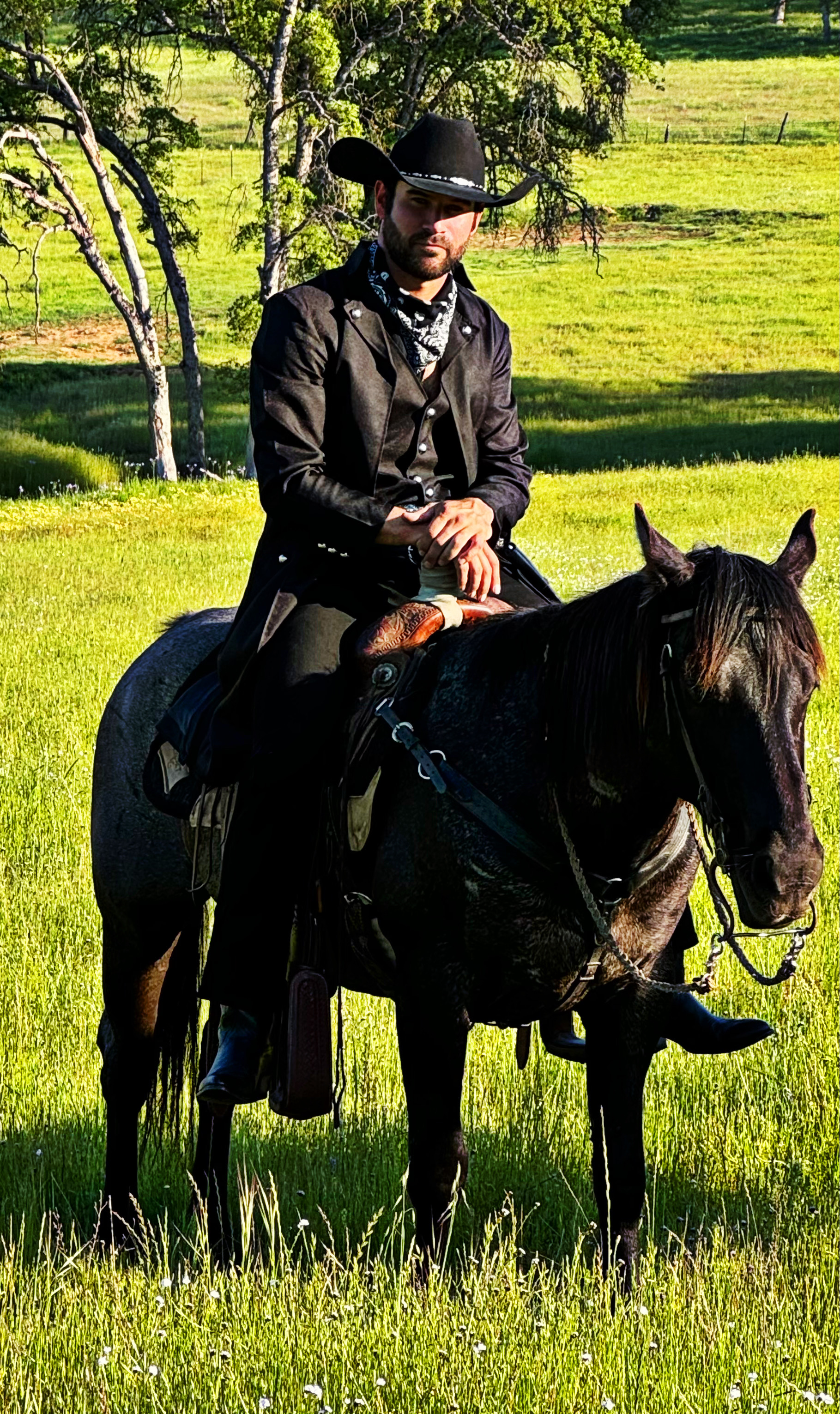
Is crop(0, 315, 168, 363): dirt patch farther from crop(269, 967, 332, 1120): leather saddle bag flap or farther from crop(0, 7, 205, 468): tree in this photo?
crop(269, 967, 332, 1120): leather saddle bag flap

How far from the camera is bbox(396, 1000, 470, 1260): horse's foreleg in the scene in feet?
15.4

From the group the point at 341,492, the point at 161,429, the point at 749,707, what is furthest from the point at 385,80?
the point at 749,707

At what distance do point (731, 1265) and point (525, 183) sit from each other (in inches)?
131

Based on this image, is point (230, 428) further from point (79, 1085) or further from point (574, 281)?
point (79, 1085)

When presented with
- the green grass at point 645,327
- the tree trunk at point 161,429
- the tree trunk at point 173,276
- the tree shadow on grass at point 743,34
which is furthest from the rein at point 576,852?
the tree shadow on grass at point 743,34

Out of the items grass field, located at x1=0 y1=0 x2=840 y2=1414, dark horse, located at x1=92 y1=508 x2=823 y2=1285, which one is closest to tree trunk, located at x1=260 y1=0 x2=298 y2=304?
grass field, located at x1=0 y1=0 x2=840 y2=1414

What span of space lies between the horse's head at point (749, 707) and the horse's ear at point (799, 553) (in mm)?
54

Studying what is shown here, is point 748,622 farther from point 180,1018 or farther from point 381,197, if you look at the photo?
point 180,1018

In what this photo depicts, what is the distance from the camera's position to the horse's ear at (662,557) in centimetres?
404

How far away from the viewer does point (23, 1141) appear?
6633 mm

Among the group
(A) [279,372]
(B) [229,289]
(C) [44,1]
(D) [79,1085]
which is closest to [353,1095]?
(D) [79,1085]

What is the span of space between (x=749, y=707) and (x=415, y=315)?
199 centimetres

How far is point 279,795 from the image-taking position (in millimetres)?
5141

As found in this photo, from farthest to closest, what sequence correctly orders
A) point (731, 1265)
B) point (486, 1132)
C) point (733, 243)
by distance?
point (733, 243) → point (486, 1132) → point (731, 1265)
